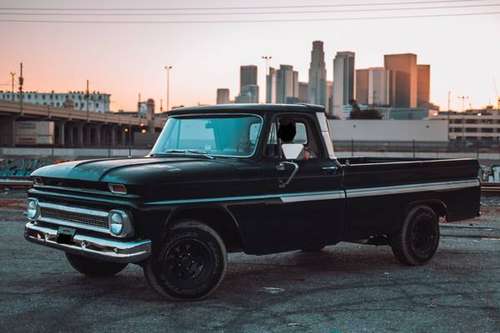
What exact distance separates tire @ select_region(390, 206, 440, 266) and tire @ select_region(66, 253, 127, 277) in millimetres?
3389

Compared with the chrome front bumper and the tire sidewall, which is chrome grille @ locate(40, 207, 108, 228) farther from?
the tire sidewall

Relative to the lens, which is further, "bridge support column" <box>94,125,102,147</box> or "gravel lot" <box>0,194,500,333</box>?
"bridge support column" <box>94,125,102,147</box>

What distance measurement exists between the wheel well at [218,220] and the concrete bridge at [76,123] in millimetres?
54620

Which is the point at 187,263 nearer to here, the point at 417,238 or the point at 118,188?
the point at 118,188

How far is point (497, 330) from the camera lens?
570 cm

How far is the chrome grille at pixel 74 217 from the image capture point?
20.5 feet

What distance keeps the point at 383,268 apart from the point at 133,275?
3.07 meters

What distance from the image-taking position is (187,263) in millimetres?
6449

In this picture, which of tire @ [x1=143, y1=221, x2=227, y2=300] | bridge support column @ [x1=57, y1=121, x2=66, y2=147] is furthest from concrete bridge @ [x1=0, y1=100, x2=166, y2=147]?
tire @ [x1=143, y1=221, x2=227, y2=300]

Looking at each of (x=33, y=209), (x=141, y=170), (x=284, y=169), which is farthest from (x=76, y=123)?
(x=141, y=170)

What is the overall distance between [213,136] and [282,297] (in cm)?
184

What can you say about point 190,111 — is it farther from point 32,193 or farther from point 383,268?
point 383,268

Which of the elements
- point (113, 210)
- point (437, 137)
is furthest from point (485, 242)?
point (437, 137)

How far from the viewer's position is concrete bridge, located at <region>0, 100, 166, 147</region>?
99.7 metres
